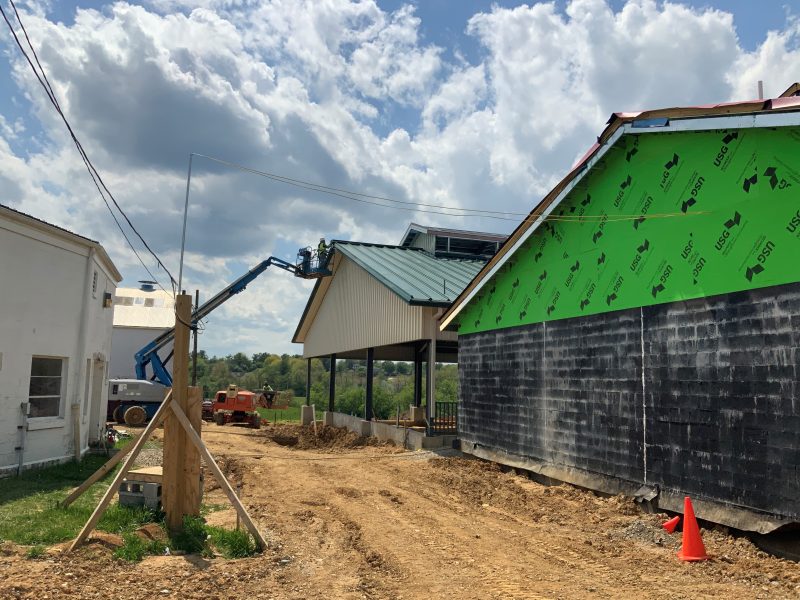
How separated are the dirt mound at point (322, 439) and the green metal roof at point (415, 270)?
5.19 m

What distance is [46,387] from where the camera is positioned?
13836 millimetres

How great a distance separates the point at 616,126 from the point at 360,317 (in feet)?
49.9

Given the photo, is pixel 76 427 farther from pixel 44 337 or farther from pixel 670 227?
pixel 670 227

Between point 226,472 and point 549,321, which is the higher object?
point 549,321

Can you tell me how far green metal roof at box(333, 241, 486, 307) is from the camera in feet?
63.0

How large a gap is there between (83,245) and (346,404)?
38846mm

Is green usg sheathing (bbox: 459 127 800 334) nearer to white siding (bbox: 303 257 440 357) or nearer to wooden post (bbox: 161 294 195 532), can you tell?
white siding (bbox: 303 257 440 357)

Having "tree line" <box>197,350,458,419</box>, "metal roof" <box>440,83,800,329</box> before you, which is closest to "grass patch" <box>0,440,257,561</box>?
"metal roof" <box>440,83,800,329</box>

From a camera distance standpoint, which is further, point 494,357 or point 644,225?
Answer: point 494,357

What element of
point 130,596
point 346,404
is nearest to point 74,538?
point 130,596

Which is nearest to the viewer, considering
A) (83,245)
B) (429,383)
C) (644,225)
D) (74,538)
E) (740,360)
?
(74,538)

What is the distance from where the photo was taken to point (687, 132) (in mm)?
9461

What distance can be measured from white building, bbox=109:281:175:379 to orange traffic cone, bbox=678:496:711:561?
1445 inches

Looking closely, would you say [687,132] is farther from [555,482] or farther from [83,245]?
[83,245]
